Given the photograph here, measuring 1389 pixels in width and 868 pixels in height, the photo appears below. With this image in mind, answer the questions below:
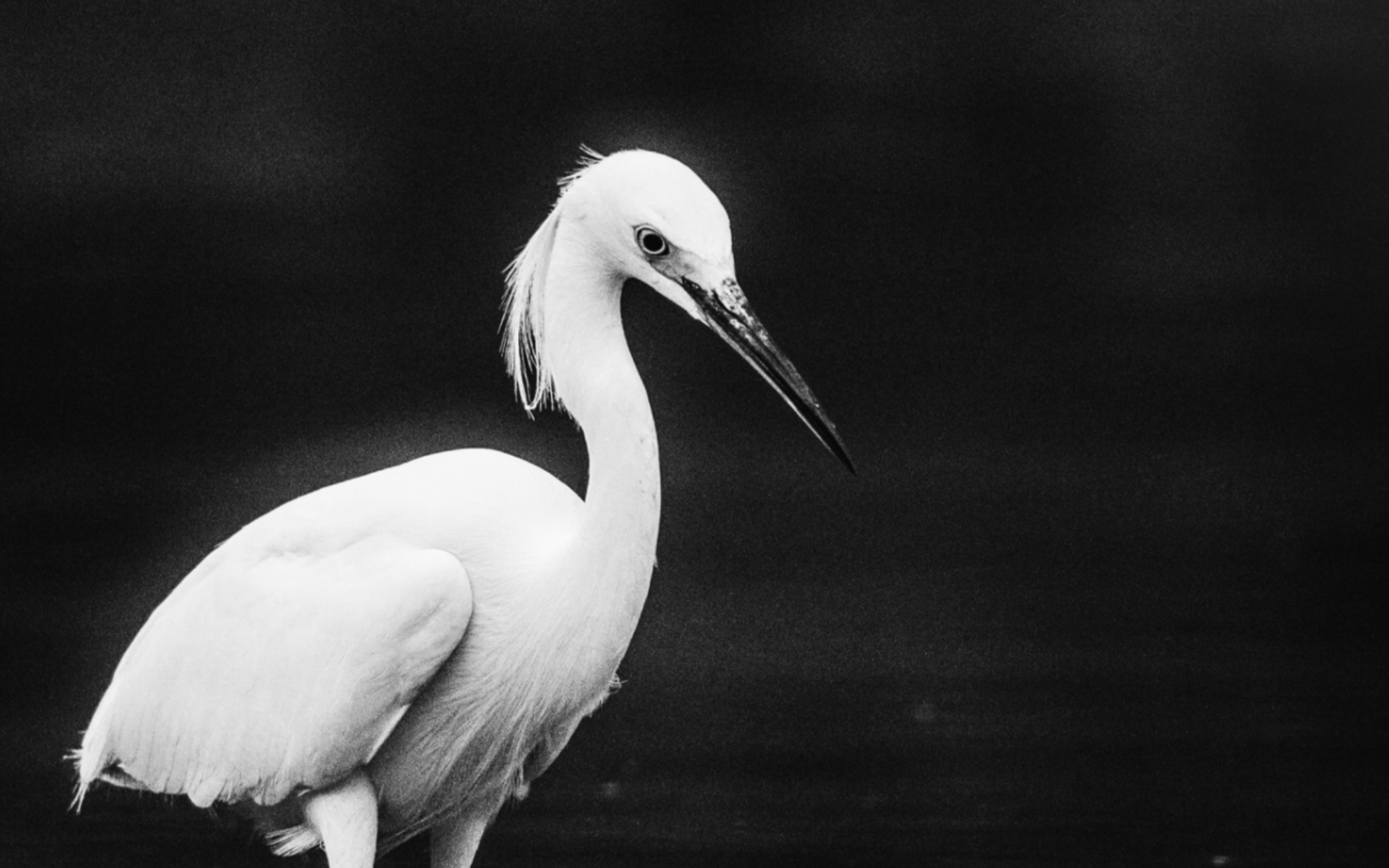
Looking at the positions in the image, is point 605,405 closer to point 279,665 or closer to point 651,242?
point 651,242

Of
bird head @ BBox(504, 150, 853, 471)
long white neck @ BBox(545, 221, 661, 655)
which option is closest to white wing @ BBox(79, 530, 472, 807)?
long white neck @ BBox(545, 221, 661, 655)

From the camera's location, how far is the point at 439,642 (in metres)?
1.94

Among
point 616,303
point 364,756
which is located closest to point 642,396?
point 616,303

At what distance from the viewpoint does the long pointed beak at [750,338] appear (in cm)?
180

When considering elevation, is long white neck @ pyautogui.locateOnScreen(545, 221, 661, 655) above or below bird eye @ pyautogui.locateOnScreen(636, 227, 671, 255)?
below

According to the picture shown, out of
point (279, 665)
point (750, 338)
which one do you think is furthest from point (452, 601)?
point (750, 338)

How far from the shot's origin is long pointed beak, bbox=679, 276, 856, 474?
1.80 metres

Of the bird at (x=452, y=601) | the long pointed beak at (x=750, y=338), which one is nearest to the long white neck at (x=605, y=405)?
the bird at (x=452, y=601)

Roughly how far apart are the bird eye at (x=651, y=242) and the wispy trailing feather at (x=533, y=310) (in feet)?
0.42

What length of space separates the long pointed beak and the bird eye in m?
0.03

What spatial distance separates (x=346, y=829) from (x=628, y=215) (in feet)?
2.39

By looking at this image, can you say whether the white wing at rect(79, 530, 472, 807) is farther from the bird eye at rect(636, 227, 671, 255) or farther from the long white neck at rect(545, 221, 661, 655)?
the bird eye at rect(636, 227, 671, 255)

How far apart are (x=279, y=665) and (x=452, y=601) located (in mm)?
219

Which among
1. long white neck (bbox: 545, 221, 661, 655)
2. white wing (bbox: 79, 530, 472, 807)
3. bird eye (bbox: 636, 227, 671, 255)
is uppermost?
bird eye (bbox: 636, 227, 671, 255)
